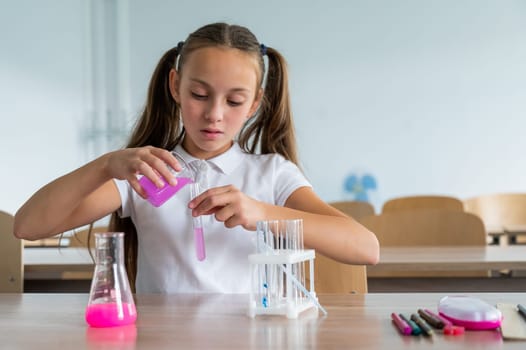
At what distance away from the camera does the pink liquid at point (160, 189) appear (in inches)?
39.9

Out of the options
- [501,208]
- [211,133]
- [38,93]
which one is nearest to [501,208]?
[501,208]

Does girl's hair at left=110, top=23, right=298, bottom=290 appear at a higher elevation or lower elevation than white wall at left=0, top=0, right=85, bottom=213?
lower

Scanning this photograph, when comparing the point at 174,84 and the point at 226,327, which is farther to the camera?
the point at 174,84

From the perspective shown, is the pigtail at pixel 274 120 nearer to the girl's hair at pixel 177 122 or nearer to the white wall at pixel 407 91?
the girl's hair at pixel 177 122

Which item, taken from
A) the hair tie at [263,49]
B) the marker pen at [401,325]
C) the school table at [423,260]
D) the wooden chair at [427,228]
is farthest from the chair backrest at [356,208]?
the marker pen at [401,325]

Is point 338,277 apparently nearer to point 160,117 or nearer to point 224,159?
point 224,159

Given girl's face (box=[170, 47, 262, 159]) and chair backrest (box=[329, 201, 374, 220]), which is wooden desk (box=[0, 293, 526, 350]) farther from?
chair backrest (box=[329, 201, 374, 220])

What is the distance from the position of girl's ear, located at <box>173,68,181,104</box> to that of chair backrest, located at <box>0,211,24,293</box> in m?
0.67

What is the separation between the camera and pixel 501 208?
14.0 ft

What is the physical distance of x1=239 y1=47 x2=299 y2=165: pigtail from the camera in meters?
1.54

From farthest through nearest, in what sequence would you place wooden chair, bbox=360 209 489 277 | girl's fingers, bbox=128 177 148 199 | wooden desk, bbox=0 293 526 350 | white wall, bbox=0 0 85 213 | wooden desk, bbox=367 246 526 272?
white wall, bbox=0 0 85 213 < wooden chair, bbox=360 209 489 277 < wooden desk, bbox=367 246 526 272 < girl's fingers, bbox=128 177 148 199 < wooden desk, bbox=0 293 526 350

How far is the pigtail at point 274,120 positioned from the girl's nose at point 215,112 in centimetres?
→ 30

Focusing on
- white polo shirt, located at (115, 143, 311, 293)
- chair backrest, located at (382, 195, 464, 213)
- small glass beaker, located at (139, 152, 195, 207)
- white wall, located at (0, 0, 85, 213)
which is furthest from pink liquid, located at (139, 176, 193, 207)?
white wall, located at (0, 0, 85, 213)

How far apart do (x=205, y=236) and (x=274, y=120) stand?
31cm
